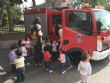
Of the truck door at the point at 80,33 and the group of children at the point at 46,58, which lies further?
the truck door at the point at 80,33

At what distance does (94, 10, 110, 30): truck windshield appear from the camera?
35.1 feet

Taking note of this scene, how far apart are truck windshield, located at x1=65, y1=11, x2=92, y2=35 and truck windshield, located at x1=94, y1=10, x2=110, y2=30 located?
39 cm

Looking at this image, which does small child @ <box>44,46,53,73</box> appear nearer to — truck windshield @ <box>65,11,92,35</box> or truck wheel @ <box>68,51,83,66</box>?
truck wheel @ <box>68,51,83,66</box>

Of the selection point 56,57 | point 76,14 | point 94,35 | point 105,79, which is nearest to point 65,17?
point 76,14

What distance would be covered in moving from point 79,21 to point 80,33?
17.7 inches

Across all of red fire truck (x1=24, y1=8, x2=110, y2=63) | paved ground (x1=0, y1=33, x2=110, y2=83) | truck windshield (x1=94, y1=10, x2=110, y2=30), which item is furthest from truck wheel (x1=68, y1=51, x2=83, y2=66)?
truck windshield (x1=94, y1=10, x2=110, y2=30)

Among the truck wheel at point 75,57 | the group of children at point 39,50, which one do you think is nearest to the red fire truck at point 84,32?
the truck wheel at point 75,57

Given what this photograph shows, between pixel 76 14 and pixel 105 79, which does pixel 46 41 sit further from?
pixel 105 79

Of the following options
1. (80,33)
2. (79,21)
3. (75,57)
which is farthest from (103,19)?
(75,57)

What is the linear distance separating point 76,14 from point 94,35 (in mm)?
1027

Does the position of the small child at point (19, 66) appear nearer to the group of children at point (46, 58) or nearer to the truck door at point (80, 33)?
the group of children at point (46, 58)

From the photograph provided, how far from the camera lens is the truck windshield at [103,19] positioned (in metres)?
10.7

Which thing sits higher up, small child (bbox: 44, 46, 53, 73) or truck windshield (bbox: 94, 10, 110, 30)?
truck windshield (bbox: 94, 10, 110, 30)

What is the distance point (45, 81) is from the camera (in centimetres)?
929
